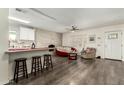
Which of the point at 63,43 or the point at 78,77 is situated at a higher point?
the point at 63,43

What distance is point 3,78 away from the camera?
246 centimetres

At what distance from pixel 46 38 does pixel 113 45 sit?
19.4 feet

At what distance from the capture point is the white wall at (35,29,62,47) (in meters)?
7.82

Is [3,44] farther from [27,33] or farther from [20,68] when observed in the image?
[27,33]

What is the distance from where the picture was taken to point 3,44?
8.13ft

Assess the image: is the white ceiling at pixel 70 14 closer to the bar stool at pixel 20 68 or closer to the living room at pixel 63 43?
the living room at pixel 63 43

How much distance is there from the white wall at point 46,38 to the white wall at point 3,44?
5.09m

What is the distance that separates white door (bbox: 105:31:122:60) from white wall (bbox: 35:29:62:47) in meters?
5.26

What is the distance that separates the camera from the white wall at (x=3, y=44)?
241 cm

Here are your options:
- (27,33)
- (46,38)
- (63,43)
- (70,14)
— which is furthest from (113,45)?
(27,33)

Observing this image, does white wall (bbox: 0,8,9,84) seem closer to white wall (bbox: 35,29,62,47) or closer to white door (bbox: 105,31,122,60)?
white wall (bbox: 35,29,62,47)

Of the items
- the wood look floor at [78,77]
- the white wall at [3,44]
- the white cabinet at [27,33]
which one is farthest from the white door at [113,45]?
the white wall at [3,44]
